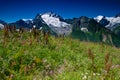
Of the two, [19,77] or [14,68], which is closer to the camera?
[19,77]

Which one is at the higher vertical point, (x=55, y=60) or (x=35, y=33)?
(x=35, y=33)

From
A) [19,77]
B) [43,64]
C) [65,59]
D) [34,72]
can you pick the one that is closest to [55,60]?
[65,59]

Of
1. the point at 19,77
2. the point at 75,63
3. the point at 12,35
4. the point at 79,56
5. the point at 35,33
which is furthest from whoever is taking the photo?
the point at 35,33

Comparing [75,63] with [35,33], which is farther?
[35,33]

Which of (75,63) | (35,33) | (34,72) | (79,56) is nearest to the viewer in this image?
(34,72)

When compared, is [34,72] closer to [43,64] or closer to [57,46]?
[43,64]

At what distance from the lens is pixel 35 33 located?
14.8 meters

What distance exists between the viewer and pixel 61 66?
1055 centimetres

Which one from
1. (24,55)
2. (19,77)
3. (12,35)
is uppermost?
(12,35)

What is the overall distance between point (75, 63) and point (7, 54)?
9.98 ft

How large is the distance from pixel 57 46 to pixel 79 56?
184 centimetres

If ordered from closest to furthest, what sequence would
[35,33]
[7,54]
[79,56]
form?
[7,54] < [79,56] < [35,33]

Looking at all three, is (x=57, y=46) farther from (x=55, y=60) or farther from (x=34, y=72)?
(x=34, y=72)

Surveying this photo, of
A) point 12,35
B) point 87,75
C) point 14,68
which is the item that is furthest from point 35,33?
point 87,75
